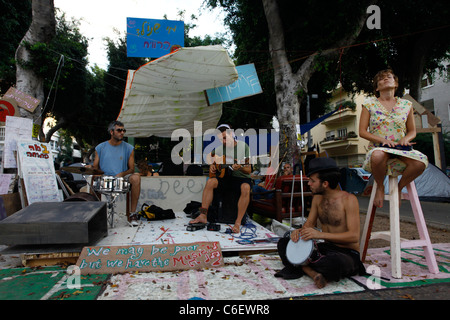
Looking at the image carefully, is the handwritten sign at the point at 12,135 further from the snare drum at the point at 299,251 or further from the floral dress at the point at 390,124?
the floral dress at the point at 390,124

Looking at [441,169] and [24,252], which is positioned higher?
[441,169]

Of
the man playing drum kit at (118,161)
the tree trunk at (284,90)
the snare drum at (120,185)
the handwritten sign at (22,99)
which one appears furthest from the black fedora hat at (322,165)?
the handwritten sign at (22,99)

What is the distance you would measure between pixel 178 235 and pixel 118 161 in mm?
1809

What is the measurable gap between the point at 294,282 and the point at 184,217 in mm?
3124

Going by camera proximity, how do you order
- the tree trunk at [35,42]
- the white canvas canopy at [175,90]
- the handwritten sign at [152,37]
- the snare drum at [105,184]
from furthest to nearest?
the handwritten sign at [152,37] < the tree trunk at [35,42] < the white canvas canopy at [175,90] < the snare drum at [105,184]

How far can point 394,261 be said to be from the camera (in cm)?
249

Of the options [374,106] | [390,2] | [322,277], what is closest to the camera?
[322,277]

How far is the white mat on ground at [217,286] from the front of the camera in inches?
84.5

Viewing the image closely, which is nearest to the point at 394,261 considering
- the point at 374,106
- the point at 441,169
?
the point at 374,106

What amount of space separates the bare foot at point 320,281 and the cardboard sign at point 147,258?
1.01m

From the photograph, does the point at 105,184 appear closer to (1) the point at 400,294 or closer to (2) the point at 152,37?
(1) the point at 400,294

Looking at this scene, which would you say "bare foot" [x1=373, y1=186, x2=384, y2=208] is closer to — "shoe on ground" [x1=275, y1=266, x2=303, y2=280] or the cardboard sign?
"shoe on ground" [x1=275, y1=266, x2=303, y2=280]

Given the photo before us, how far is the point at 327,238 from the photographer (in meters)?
2.40

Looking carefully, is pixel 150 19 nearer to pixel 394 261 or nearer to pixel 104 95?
pixel 394 261
